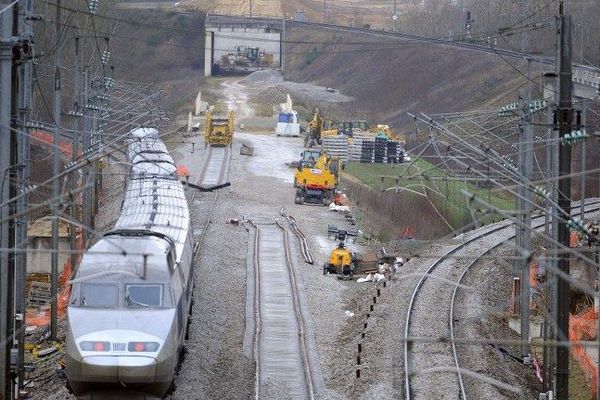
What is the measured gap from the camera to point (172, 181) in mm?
30734

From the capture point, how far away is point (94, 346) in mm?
17484

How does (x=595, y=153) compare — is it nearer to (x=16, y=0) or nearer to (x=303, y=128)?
(x=303, y=128)

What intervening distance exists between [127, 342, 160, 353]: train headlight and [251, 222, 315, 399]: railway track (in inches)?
143

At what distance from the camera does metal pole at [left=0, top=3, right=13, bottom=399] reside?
17812 millimetres

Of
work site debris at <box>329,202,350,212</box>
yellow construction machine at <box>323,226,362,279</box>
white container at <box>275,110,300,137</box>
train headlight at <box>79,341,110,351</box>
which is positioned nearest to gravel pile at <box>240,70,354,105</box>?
white container at <box>275,110,300,137</box>

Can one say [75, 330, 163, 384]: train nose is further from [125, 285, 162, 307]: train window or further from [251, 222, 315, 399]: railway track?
[251, 222, 315, 399]: railway track

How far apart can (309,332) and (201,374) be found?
4696 millimetres

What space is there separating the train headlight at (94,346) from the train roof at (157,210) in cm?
379

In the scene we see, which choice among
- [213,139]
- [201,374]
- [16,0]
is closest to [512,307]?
→ [201,374]

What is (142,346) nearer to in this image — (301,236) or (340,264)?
(340,264)

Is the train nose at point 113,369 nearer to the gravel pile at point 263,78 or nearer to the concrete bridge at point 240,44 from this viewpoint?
the gravel pile at point 263,78

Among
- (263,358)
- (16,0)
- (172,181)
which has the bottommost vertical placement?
(263,358)

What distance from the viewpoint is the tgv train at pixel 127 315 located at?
685 inches

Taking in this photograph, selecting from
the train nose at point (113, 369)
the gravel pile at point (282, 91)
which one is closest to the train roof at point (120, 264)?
the train nose at point (113, 369)
